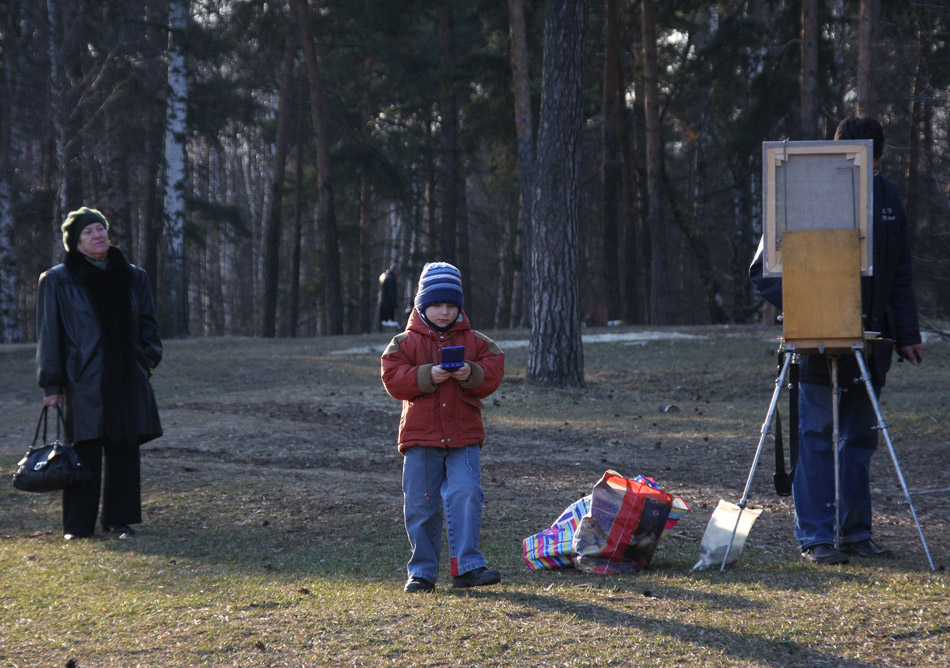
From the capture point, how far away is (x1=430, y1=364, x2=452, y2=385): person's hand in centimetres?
505

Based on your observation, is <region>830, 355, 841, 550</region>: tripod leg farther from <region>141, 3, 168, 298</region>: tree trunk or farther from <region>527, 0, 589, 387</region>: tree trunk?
<region>141, 3, 168, 298</region>: tree trunk

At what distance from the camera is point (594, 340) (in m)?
23.2

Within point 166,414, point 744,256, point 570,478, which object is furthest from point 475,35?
point 570,478

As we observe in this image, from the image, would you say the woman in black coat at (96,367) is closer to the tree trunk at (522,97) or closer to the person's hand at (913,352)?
the person's hand at (913,352)

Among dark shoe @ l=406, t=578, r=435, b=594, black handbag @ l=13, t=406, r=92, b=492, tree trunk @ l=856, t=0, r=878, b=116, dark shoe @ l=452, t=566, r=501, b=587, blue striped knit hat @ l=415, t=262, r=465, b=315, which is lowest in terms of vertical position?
dark shoe @ l=406, t=578, r=435, b=594

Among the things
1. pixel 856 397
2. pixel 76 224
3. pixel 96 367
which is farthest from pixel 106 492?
pixel 856 397

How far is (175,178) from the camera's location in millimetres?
27641

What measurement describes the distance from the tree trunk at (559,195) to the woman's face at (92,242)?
925 cm

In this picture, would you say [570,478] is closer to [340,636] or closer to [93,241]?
[93,241]

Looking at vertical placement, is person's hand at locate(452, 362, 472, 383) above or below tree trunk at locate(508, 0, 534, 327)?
below

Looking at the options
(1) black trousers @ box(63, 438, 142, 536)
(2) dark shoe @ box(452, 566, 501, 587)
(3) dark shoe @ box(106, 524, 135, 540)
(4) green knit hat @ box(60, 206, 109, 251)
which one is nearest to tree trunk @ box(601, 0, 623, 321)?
(4) green knit hat @ box(60, 206, 109, 251)

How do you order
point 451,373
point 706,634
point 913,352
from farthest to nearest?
point 913,352
point 451,373
point 706,634

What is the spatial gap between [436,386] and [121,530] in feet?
9.71

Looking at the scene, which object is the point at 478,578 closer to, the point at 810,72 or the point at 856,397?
the point at 856,397
